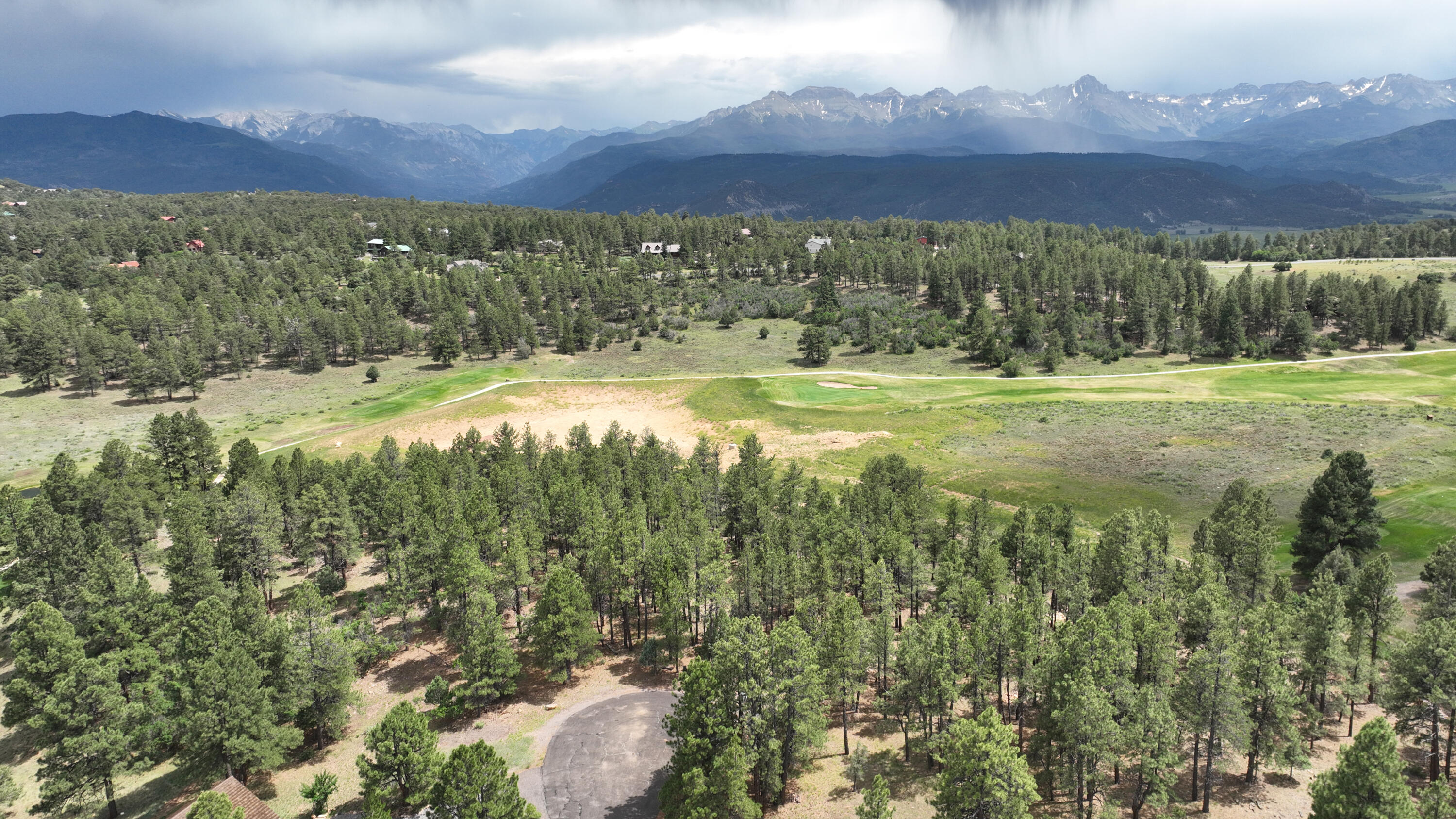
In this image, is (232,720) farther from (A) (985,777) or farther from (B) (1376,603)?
(B) (1376,603)

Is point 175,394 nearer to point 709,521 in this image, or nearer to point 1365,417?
point 709,521

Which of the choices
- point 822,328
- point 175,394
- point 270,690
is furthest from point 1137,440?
point 175,394

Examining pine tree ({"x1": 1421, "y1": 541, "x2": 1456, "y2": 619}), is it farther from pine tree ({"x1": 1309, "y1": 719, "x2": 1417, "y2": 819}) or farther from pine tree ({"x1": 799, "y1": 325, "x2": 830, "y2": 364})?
pine tree ({"x1": 799, "y1": 325, "x2": 830, "y2": 364})

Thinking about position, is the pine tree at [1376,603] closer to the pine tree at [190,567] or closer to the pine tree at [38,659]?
the pine tree at [38,659]

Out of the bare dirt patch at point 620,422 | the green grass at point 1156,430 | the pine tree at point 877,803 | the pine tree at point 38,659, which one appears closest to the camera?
the pine tree at point 877,803

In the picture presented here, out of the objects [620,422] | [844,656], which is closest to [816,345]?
[620,422]

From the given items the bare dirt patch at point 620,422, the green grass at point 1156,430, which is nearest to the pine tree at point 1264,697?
the green grass at point 1156,430

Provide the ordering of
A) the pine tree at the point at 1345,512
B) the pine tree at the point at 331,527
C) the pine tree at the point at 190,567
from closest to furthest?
the pine tree at the point at 190,567 < the pine tree at the point at 1345,512 < the pine tree at the point at 331,527
